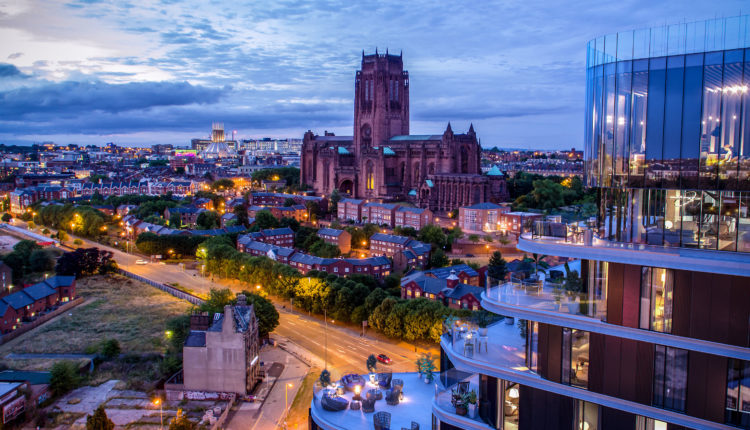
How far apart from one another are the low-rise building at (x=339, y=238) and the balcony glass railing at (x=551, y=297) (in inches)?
2354

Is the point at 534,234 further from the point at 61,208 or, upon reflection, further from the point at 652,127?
the point at 61,208

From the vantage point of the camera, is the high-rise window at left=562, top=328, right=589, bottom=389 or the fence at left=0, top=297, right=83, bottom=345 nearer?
the high-rise window at left=562, top=328, right=589, bottom=389

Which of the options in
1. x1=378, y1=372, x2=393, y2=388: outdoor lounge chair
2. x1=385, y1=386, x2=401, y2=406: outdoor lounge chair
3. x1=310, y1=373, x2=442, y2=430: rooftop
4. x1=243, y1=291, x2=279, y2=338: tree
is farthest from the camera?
x1=243, y1=291, x2=279, y2=338: tree

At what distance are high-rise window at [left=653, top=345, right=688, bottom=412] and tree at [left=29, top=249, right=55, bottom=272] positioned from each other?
72.7 metres

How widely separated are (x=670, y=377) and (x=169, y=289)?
55.1 meters

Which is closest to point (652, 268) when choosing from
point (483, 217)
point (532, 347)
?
point (532, 347)

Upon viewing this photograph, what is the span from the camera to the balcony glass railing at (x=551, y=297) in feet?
36.0

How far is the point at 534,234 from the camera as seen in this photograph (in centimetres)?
1217

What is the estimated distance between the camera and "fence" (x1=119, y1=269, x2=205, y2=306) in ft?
177

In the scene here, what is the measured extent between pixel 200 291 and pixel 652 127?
54.1 m

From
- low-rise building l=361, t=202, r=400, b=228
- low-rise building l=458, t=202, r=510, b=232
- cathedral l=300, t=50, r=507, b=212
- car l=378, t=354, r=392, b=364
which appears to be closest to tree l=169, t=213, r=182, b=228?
low-rise building l=361, t=202, r=400, b=228

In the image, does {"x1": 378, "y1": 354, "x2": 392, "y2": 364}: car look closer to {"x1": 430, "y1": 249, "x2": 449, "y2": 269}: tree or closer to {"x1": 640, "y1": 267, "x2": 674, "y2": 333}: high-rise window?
{"x1": 430, "y1": 249, "x2": 449, "y2": 269}: tree

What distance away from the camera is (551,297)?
38.7 feet

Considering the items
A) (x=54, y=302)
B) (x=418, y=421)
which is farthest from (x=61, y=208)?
(x=418, y=421)
